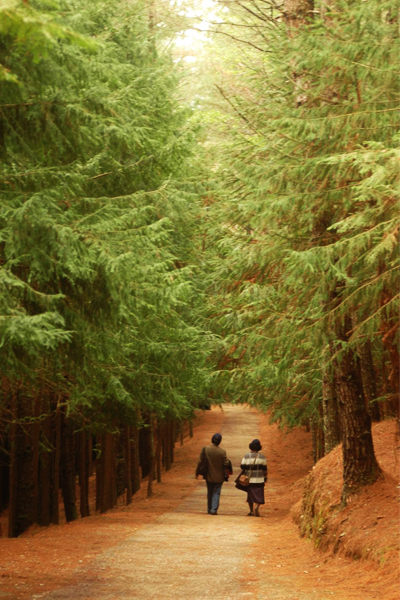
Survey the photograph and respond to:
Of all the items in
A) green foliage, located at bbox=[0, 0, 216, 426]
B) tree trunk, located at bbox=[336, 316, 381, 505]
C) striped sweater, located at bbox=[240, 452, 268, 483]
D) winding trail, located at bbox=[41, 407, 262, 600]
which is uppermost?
green foliage, located at bbox=[0, 0, 216, 426]

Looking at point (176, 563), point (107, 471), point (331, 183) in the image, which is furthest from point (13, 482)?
point (331, 183)

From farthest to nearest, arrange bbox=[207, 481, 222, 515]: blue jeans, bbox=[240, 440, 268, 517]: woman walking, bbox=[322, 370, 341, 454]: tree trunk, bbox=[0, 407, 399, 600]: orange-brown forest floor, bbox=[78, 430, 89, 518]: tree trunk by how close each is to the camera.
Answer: bbox=[78, 430, 89, 518]: tree trunk, bbox=[207, 481, 222, 515]: blue jeans, bbox=[240, 440, 268, 517]: woman walking, bbox=[322, 370, 341, 454]: tree trunk, bbox=[0, 407, 399, 600]: orange-brown forest floor

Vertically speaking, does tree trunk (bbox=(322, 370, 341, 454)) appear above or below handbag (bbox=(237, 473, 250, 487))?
above

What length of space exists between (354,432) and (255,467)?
20.5ft

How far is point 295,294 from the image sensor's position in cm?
988

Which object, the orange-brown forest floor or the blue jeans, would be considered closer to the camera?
the orange-brown forest floor

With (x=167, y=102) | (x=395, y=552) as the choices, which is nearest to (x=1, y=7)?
(x=395, y=552)

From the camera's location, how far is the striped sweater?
16.6m

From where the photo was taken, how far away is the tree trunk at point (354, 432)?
10656 mm

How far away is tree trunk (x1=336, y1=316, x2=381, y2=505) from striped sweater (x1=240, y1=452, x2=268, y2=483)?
5913 millimetres

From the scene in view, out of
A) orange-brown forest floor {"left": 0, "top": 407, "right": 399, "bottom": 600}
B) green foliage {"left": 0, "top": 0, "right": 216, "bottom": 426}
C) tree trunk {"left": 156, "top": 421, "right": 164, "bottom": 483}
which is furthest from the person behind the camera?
tree trunk {"left": 156, "top": 421, "right": 164, "bottom": 483}

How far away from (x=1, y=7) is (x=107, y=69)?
441 cm

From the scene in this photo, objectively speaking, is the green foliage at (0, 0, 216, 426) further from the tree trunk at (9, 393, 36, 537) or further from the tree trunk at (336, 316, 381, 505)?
the tree trunk at (9, 393, 36, 537)

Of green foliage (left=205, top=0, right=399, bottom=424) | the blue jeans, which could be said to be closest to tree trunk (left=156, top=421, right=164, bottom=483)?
the blue jeans
